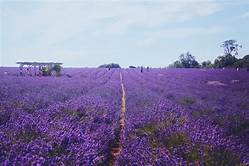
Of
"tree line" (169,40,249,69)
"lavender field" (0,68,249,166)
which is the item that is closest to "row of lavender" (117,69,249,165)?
"lavender field" (0,68,249,166)

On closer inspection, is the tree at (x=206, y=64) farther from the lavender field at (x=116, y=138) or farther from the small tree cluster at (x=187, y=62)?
the lavender field at (x=116, y=138)

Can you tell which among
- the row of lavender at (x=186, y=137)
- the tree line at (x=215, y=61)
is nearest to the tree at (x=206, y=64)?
the tree line at (x=215, y=61)

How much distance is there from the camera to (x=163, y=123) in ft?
23.3

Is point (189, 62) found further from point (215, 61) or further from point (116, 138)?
point (116, 138)

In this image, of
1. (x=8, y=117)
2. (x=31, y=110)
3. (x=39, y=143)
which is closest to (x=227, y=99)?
(x=31, y=110)

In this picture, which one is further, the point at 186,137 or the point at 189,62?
the point at 189,62

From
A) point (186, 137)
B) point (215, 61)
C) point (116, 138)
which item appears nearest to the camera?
point (186, 137)

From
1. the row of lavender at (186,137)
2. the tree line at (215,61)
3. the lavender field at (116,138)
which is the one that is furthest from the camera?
the tree line at (215,61)

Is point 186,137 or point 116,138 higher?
point 186,137

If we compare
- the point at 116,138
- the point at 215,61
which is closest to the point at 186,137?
the point at 116,138

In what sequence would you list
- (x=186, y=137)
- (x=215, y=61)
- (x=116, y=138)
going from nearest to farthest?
(x=186, y=137) < (x=116, y=138) < (x=215, y=61)

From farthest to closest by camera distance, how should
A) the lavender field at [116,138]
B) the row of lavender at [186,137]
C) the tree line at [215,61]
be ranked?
the tree line at [215,61] < the row of lavender at [186,137] < the lavender field at [116,138]

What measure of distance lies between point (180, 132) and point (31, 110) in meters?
3.03

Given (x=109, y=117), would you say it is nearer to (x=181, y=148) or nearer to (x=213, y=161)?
(x=181, y=148)
